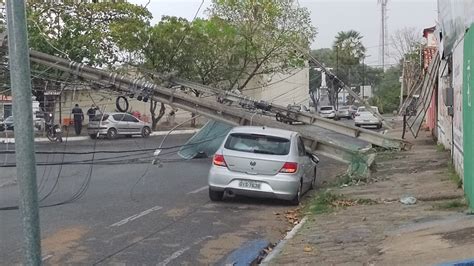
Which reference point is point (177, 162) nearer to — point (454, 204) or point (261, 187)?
point (261, 187)

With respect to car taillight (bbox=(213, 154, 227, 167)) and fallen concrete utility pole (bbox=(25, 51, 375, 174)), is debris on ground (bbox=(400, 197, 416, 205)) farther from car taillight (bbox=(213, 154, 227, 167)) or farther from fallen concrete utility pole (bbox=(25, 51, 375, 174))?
fallen concrete utility pole (bbox=(25, 51, 375, 174))

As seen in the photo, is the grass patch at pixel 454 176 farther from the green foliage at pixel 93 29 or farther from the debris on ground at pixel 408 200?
the green foliage at pixel 93 29

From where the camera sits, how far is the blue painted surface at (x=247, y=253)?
25.9 feet

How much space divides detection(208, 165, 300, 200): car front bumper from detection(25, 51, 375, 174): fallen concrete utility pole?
3461 mm

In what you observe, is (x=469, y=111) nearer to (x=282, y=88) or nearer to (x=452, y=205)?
(x=452, y=205)

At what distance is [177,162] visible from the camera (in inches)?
820

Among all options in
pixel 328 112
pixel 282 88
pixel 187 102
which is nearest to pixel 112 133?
pixel 187 102

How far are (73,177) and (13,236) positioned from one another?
7.98 meters

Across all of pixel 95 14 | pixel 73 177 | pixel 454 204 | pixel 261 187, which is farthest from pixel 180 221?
pixel 95 14

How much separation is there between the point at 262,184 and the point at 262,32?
3475cm

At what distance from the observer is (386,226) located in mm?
9383

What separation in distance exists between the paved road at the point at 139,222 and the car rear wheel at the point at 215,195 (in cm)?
14

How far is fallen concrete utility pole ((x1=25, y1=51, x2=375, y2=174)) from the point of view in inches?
591

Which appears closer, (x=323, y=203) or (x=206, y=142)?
(x=323, y=203)
